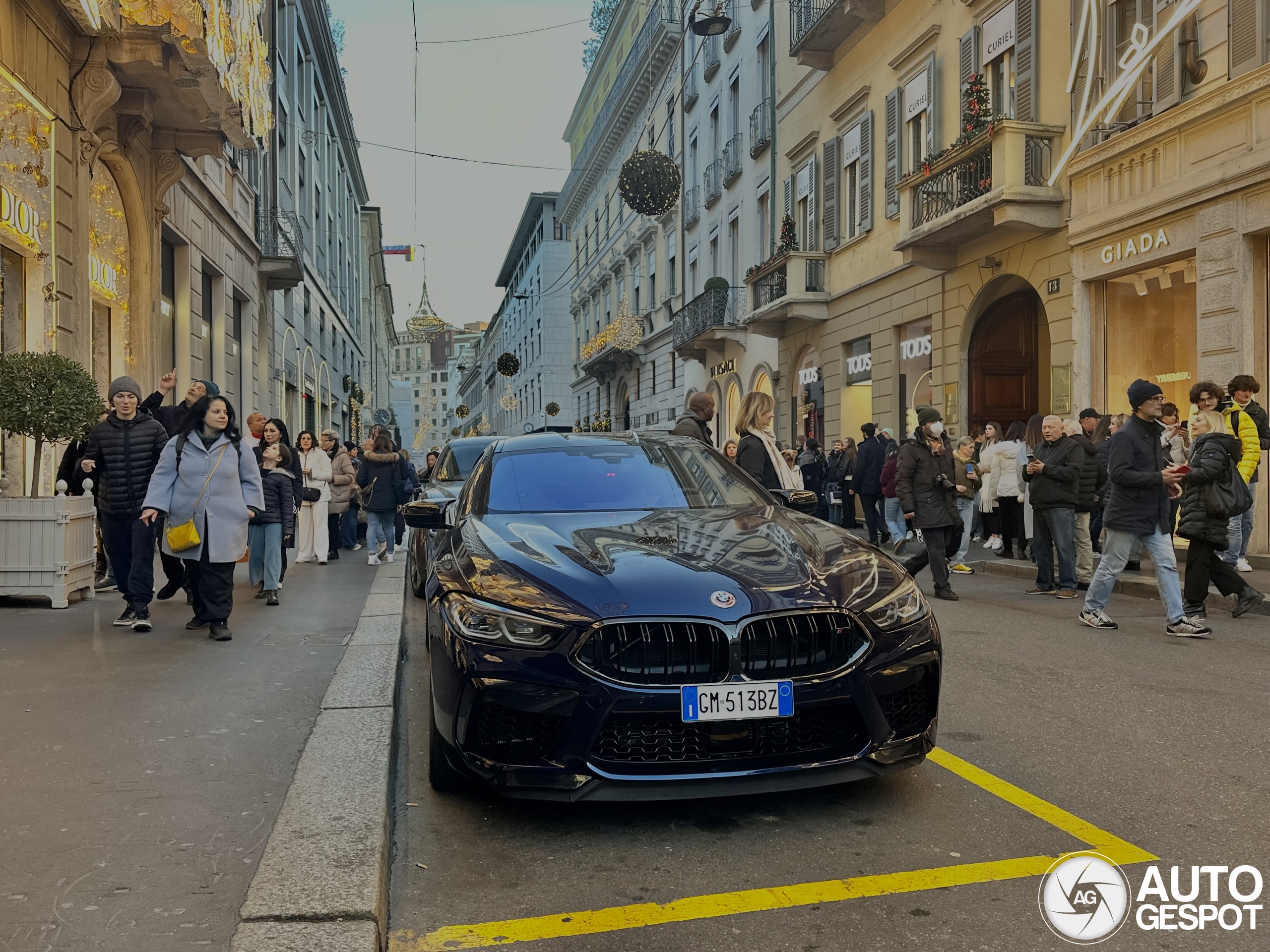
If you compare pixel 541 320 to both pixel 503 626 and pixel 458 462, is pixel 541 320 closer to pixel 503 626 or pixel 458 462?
pixel 458 462

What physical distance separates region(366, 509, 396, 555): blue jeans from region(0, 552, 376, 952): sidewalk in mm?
5464

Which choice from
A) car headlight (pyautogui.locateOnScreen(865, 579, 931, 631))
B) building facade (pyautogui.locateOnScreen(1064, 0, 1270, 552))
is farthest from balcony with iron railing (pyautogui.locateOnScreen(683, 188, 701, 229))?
car headlight (pyautogui.locateOnScreen(865, 579, 931, 631))

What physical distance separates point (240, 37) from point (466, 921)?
15.4 metres

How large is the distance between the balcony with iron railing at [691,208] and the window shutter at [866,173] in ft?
41.0

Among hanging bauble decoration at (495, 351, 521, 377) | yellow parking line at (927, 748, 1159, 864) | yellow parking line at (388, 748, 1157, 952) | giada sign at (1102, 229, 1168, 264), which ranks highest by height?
hanging bauble decoration at (495, 351, 521, 377)

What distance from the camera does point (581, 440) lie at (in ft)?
20.1

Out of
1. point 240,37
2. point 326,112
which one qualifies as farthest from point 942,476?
point 326,112

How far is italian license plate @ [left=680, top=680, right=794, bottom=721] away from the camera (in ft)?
11.7

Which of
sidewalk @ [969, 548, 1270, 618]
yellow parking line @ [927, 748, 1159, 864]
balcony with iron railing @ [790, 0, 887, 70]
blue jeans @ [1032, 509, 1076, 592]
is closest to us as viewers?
yellow parking line @ [927, 748, 1159, 864]

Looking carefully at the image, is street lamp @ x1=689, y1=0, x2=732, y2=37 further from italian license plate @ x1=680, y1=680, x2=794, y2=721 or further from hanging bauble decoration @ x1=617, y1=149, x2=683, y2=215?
italian license plate @ x1=680, y1=680, x2=794, y2=721

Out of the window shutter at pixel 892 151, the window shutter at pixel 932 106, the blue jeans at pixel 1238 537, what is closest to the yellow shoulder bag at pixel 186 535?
the blue jeans at pixel 1238 537

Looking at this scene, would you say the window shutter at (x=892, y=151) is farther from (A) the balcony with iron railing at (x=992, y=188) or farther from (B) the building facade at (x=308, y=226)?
(B) the building facade at (x=308, y=226)

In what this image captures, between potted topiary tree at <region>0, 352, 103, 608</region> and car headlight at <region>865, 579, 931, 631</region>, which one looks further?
potted topiary tree at <region>0, 352, 103, 608</region>

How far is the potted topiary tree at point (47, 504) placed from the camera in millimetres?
8852
